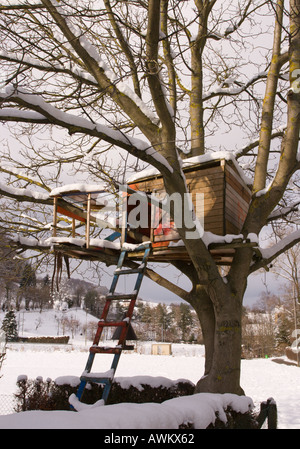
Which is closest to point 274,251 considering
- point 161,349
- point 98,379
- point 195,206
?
point 195,206

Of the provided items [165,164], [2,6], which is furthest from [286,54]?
[2,6]

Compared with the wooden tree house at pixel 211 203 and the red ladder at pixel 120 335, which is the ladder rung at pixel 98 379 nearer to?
the red ladder at pixel 120 335

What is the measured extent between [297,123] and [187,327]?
86776 mm

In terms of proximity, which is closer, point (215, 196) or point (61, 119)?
point (61, 119)

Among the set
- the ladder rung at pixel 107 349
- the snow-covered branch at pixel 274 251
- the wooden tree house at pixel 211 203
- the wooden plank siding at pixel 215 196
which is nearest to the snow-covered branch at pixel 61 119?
the wooden tree house at pixel 211 203

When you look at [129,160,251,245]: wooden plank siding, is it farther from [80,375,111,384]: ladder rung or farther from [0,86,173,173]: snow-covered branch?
[80,375,111,384]: ladder rung

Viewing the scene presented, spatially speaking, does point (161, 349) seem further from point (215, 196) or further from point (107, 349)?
point (107, 349)

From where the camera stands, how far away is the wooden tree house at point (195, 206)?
6.06m

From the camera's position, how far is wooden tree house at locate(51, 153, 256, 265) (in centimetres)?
606

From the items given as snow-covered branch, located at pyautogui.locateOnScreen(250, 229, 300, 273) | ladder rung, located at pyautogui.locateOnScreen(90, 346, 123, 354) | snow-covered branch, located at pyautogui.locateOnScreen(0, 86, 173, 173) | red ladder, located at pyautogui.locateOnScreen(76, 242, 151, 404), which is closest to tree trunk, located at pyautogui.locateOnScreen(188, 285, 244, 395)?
snow-covered branch, located at pyautogui.locateOnScreen(250, 229, 300, 273)

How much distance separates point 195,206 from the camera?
22.8 feet

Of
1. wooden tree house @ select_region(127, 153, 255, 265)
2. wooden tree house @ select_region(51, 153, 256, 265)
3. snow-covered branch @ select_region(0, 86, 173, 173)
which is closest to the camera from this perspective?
snow-covered branch @ select_region(0, 86, 173, 173)
